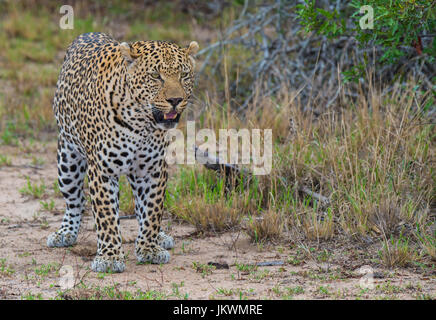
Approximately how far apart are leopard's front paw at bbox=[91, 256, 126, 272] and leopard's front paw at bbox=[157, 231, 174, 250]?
63 centimetres

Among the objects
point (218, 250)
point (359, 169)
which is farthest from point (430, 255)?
point (218, 250)

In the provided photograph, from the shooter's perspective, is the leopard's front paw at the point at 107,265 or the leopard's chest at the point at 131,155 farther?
the leopard's front paw at the point at 107,265

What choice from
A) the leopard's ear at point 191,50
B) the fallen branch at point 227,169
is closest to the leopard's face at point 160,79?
the leopard's ear at point 191,50

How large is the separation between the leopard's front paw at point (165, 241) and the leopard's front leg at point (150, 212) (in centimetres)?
24

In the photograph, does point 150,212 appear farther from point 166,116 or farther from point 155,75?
point 155,75

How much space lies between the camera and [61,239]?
6.21 m

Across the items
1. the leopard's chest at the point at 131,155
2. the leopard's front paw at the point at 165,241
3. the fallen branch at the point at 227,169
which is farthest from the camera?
the fallen branch at the point at 227,169

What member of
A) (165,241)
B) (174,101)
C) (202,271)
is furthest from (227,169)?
(174,101)

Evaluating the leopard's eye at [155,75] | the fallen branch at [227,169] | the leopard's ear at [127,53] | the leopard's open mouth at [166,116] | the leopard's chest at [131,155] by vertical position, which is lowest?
the fallen branch at [227,169]

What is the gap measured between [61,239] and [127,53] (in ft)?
6.24

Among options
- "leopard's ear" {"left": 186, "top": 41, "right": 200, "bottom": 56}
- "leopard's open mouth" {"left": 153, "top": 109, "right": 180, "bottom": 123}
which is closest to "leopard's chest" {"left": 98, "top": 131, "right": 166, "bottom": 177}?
"leopard's open mouth" {"left": 153, "top": 109, "right": 180, "bottom": 123}

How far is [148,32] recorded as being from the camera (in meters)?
12.8

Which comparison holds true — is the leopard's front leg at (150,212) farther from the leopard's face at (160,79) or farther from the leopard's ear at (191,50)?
the leopard's ear at (191,50)

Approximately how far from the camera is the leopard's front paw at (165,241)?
6.09 metres
